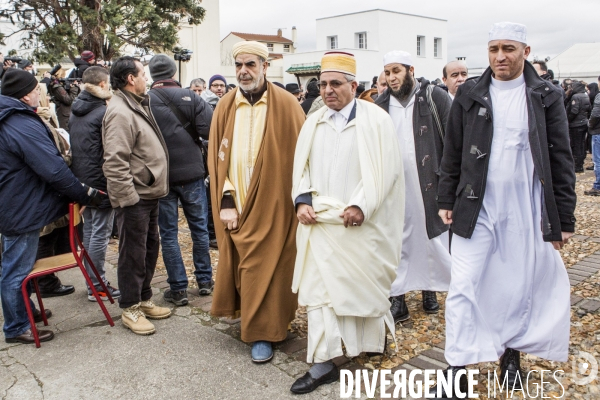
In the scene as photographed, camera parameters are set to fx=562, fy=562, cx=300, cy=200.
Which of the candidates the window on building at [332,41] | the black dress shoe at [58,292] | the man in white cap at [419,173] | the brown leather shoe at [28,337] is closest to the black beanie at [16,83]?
the brown leather shoe at [28,337]

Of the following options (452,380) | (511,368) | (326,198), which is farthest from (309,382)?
(511,368)

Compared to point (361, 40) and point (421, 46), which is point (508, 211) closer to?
point (361, 40)

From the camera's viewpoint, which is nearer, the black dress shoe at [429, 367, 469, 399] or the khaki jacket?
the black dress shoe at [429, 367, 469, 399]

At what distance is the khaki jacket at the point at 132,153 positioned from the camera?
426 cm

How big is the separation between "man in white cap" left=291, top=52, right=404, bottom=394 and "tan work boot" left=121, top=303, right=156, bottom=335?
1418 millimetres

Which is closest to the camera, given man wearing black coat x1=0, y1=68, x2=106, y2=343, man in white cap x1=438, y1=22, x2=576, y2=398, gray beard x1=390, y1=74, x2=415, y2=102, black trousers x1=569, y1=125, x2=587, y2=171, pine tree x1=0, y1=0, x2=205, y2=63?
man in white cap x1=438, y1=22, x2=576, y2=398

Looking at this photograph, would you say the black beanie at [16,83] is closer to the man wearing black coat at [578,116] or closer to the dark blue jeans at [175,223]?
the dark blue jeans at [175,223]

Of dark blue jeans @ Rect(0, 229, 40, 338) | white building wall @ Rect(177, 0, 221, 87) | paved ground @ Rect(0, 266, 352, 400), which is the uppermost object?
white building wall @ Rect(177, 0, 221, 87)

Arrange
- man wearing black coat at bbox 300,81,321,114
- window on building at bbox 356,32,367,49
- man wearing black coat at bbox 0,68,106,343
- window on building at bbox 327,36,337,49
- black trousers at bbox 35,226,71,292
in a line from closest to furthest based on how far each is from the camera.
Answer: man wearing black coat at bbox 0,68,106,343 → black trousers at bbox 35,226,71,292 → man wearing black coat at bbox 300,81,321,114 → window on building at bbox 356,32,367,49 → window on building at bbox 327,36,337,49

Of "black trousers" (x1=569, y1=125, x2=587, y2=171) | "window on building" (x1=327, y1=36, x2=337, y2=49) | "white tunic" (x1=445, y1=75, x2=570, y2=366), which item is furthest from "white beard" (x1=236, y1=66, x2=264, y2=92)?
"window on building" (x1=327, y1=36, x2=337, y2=49)

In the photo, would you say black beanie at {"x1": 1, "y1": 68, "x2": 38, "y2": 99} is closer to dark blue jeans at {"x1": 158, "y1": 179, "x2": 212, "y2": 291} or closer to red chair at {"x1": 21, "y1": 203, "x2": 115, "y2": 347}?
red chair at {"x1": 21, "y1": 203, "x2": 115, "y2": 347}

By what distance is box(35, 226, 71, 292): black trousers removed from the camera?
17.6 feet

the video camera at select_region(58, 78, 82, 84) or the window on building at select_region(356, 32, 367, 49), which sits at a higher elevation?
the window on building at select_region(356, 32, 367, 49)

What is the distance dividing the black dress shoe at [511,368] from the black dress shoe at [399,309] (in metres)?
1.08
